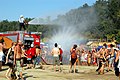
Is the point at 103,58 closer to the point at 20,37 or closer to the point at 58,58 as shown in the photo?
the point at 58,58

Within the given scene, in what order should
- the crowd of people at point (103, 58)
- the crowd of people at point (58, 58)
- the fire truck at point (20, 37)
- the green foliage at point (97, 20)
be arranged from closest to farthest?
the crowd of people at point (58, 58), the crowd of people at point (103, 58), the fire truck at point (20, 37), the green foliage at point (97, 20)

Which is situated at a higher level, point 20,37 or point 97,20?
point 97,20

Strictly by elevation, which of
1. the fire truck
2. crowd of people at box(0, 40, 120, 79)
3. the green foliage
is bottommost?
crowd of people at box(0, 40, 120, 79)

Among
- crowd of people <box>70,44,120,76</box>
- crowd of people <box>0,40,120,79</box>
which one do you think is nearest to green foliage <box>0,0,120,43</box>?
crowd of people <box>70,44,120,76</box>

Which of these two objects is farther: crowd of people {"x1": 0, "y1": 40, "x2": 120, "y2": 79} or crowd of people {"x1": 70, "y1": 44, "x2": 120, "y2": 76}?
crowd of people {"x1": 70, "y1": 44, "x2": 120, "y2": 76}

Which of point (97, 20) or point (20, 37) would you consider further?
point (97, 20)

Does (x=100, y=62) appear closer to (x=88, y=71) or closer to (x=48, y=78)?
(x=88, y=71)

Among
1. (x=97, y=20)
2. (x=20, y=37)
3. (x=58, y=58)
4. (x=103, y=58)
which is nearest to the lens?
(x=103, y=58)

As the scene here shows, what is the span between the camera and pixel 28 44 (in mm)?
25078

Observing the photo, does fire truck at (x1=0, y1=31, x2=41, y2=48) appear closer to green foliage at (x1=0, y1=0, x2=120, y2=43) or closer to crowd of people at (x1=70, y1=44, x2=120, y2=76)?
crowd of people at (x1=70, y1=44, x2=120, y2=76)

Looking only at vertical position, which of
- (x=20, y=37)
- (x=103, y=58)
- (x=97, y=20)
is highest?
(x=97, y=20)

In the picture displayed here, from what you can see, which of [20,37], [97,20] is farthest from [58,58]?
[97,20]

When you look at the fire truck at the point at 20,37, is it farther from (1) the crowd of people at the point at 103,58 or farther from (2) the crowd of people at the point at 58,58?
(1) the crowd of people at the point at 103,58

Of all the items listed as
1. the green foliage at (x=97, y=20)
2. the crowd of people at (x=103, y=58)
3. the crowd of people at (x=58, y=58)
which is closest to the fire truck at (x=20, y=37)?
the crowd of people at (x=58, y=58)
